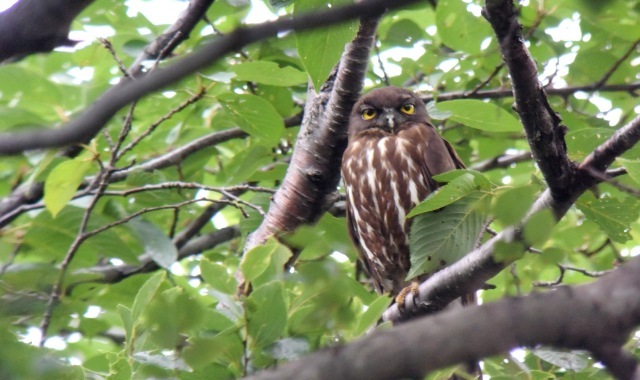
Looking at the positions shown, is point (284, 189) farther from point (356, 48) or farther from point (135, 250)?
point (135, 250)

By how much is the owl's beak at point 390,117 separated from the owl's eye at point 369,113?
10 centimetres

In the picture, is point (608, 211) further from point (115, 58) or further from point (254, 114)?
point (115, 58)

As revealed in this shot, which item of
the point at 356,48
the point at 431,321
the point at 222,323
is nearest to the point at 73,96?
the point at 356,48


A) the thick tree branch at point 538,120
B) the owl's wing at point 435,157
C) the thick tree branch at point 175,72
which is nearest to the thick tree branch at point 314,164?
the owl's wing at point 435,157

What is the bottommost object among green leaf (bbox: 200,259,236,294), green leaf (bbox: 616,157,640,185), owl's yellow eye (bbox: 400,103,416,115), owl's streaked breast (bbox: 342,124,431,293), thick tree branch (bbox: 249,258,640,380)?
thick tree branch (bbox: 249,258,640,380)

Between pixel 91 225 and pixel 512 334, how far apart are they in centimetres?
363

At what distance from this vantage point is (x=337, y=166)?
4609 mm

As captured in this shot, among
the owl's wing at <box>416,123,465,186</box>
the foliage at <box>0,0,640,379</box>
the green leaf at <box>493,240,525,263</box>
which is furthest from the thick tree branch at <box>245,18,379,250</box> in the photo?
the green leaf at <box>493,240,525,263</box>

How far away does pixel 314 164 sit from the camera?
4492 mm

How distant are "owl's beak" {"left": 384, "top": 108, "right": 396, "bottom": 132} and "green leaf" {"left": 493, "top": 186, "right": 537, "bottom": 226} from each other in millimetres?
3691

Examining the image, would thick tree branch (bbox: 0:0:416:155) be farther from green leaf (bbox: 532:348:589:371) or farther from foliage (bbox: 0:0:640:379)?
green leaf (bbox: 532:348:589:371)

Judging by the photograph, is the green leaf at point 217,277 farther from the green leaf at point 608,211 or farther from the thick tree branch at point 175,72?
the thick tree branch at point 175,72

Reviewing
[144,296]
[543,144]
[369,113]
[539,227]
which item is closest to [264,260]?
[144,296]

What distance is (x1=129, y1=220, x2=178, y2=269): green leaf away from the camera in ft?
15.3
